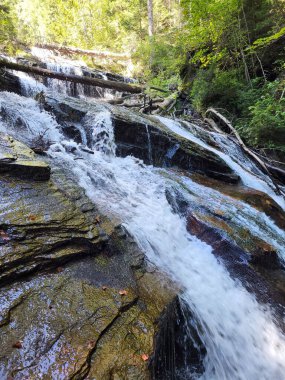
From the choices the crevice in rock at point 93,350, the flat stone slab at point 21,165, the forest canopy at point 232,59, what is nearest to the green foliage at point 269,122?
the forest canopy at point 232,59

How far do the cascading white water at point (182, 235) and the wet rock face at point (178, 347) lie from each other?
12cm

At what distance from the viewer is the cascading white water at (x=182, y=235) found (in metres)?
2.87

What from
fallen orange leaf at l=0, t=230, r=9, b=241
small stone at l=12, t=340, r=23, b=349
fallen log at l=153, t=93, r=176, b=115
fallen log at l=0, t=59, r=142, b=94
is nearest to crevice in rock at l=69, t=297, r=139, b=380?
small stone at l=12, t=340, r=23, b=349

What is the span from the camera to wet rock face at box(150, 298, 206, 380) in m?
2.39

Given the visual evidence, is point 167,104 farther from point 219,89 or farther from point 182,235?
point 182,235

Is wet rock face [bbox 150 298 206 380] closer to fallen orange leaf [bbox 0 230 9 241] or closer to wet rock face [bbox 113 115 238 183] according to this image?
fallen orange leaf [bbox 0 230 9 241]

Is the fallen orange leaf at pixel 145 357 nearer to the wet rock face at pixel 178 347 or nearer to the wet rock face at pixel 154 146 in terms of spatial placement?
the wet rock face at pixel 178 347

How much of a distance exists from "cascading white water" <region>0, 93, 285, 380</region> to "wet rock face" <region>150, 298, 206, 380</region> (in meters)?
0.12

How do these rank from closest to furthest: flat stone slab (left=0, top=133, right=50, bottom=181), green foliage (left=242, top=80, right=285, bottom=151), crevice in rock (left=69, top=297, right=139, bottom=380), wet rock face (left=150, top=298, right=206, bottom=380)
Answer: crevice in rock (left=69, top=297, right=139, bottom=380) → wet rock face (left=150, top=298, right=206, bottom=380) → flat stone slab (left=0, top=133, right=50, bottom=181) → green foliage (left=242, top=80, right=285, bottom=151)

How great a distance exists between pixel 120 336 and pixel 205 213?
330 centimetres

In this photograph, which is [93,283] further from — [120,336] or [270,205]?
[270,205]

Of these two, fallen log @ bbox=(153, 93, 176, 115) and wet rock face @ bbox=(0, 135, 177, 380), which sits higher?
fallen log @ bbox=(153, 93, 176, 115)

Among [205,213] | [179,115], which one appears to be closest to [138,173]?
[205,213]

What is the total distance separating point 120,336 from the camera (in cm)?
227
